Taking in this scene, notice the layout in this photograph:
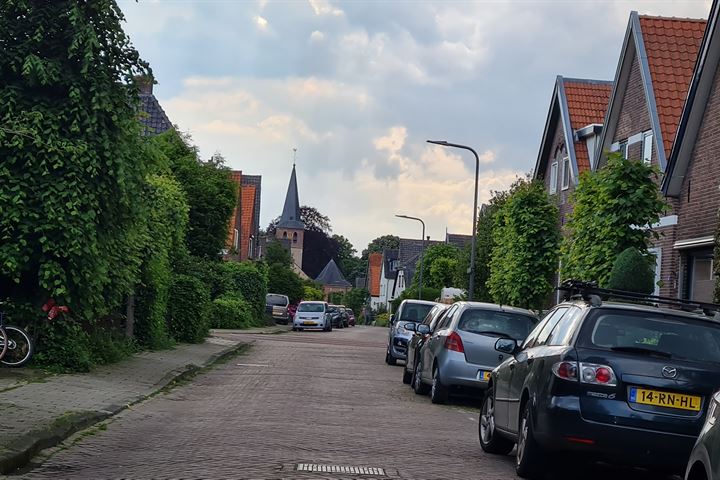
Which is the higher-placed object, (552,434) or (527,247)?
(527,247)

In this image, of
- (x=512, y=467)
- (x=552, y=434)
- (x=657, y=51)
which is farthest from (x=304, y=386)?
(x=657, y=51)

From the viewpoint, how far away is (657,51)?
2870 centimetres

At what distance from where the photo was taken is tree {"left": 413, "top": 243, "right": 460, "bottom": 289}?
277ft

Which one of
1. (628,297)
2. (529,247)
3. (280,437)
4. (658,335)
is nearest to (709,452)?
(658,335)

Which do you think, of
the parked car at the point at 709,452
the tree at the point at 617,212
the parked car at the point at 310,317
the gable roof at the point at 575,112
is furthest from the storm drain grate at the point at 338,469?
the parked car at the point at 310,317

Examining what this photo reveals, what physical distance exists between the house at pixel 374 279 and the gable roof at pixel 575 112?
112 metres

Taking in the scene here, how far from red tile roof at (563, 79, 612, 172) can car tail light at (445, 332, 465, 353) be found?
69.8ft

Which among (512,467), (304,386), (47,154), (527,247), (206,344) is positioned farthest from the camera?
(527,247)

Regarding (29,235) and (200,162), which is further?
(200,162)

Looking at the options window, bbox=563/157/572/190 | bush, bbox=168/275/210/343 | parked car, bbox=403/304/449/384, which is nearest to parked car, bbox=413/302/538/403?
parked car, bbox=403/304/449/384

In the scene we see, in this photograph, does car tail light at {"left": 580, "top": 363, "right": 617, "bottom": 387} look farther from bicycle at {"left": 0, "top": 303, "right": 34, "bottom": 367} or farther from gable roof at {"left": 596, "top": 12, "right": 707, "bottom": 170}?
gable roof at {"left": 596, "top": 12, "right": 707, "bottom": 170}

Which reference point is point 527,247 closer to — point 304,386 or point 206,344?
point 206,344

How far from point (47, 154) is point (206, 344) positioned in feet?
47.7

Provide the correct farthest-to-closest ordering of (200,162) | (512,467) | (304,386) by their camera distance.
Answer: (200,162), (304,386), (512,467)
